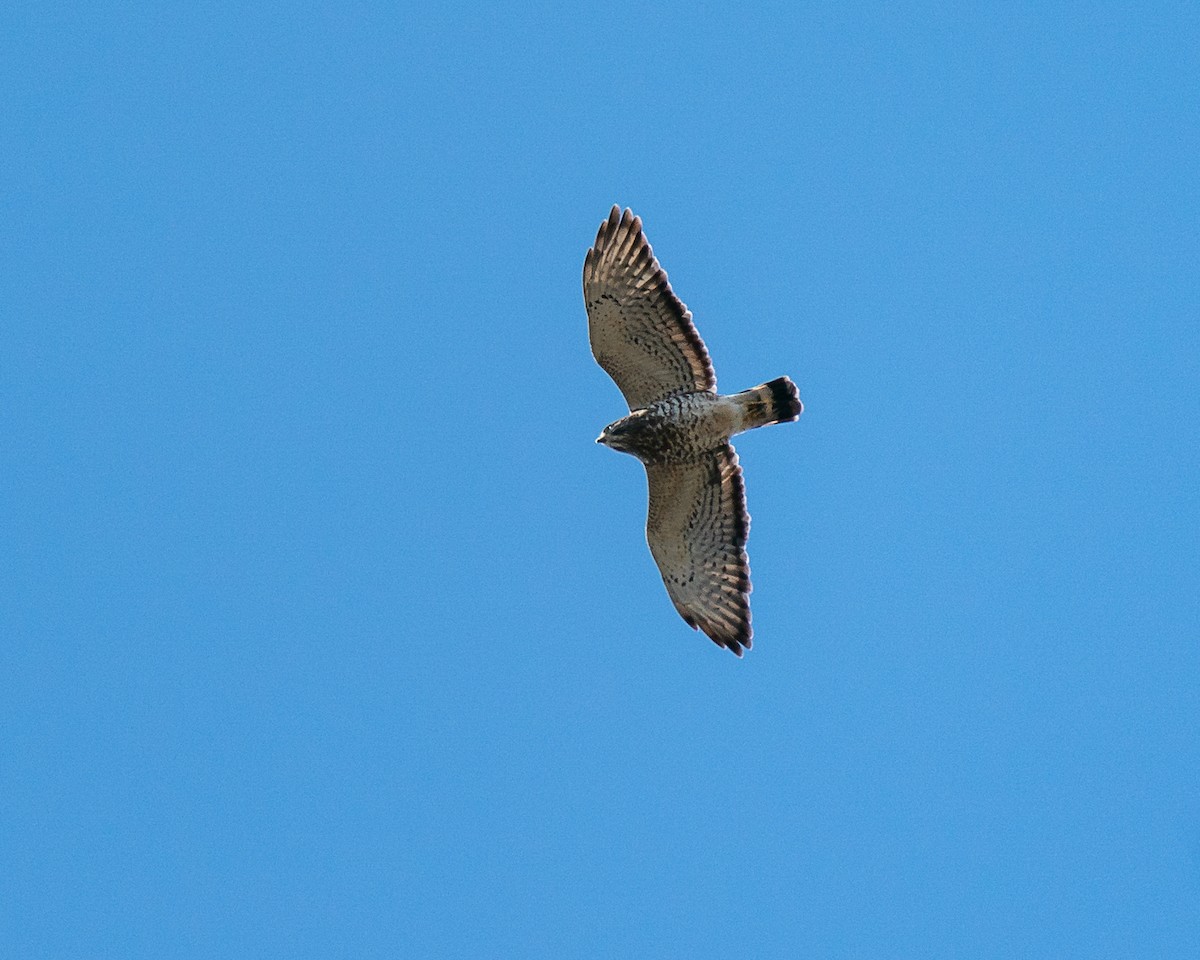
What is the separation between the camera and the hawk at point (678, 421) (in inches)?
581

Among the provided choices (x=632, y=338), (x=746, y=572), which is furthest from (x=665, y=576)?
(x=632, y=338)

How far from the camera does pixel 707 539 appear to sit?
50.3 feet

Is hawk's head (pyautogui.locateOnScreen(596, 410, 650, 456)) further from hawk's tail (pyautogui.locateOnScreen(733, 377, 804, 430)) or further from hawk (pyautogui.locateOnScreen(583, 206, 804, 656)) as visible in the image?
hawk's tail (pyautogui.locateOnScreen(733, 377, 804, 430))

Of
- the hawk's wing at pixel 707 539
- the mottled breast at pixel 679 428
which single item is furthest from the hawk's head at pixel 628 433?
the hawk's wing at pixel 707 539

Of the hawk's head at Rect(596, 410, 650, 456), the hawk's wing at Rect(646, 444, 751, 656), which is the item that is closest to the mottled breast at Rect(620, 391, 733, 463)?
the hawk's head at Rect(596, 410, 650, 456)

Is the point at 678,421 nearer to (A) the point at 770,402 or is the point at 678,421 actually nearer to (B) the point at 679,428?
(B) the point at 679,428

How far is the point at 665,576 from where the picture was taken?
611 inches

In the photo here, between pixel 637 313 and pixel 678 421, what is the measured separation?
91 cm

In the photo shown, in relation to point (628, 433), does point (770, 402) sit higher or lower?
higher

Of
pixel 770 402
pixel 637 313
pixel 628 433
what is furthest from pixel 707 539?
pixel 637 313

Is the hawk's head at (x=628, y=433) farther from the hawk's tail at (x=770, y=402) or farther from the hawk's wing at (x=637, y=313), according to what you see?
the hawk's tail at (x=770, y=402)

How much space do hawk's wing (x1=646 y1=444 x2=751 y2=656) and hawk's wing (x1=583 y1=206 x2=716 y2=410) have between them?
28.2 inches

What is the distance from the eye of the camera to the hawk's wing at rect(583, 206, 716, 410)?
1472 cm

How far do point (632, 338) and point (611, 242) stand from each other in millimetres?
775
